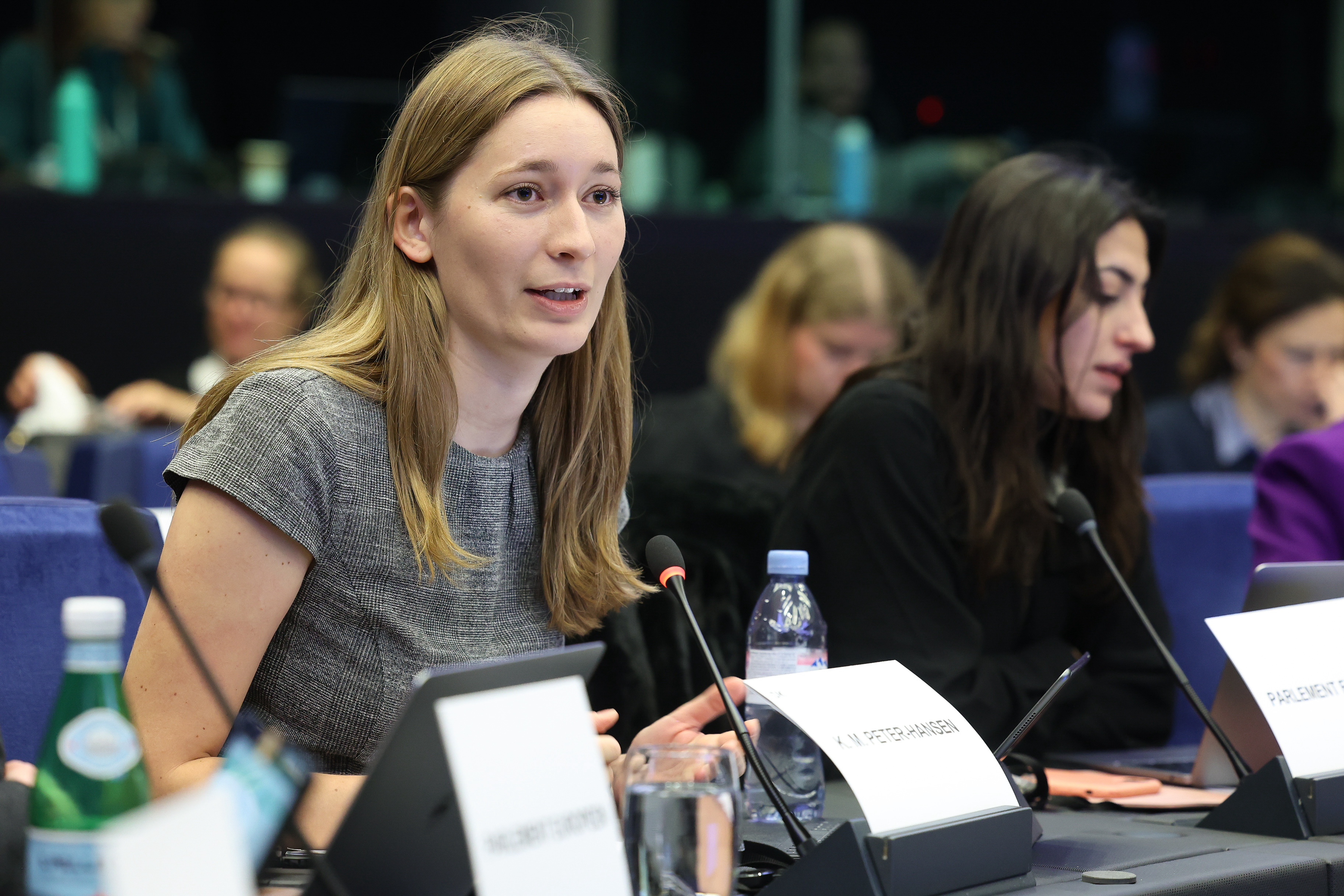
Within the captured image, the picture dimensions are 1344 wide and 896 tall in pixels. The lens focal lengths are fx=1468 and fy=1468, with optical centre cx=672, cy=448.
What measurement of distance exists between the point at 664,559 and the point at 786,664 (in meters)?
0.40

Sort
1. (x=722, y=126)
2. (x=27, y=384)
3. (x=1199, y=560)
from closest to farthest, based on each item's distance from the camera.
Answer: (x=1199, y=560) → (x=27, y=384) → (x=722, y=126)

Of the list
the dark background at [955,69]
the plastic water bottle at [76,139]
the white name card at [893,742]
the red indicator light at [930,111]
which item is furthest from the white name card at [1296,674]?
the red indicator light at [930,111]

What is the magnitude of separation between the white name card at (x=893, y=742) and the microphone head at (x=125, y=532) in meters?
0.42

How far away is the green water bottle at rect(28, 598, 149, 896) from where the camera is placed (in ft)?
2.61

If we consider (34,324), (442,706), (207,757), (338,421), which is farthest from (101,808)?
(34,324)

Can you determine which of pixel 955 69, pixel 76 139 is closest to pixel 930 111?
pixel 955 69

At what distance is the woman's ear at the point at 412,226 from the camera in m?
1.40

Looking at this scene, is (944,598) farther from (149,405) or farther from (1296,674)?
(149,405)

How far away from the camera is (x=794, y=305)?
3281 mm

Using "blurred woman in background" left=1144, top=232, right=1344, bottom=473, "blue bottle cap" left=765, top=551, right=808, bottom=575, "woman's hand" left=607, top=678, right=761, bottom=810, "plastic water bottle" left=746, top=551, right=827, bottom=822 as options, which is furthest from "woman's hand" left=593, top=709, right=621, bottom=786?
"blurred woman in background" left=1144, top=232, right=1344, bottom=473

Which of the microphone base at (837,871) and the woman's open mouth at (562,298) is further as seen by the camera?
the woman's open mouth at (562,298)

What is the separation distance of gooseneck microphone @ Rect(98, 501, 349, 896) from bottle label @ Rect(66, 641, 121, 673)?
6 centimetres

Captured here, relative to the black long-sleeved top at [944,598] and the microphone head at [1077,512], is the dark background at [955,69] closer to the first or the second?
the black long-sleeved top at [944,598]

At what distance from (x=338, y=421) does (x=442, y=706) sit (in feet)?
1.91
